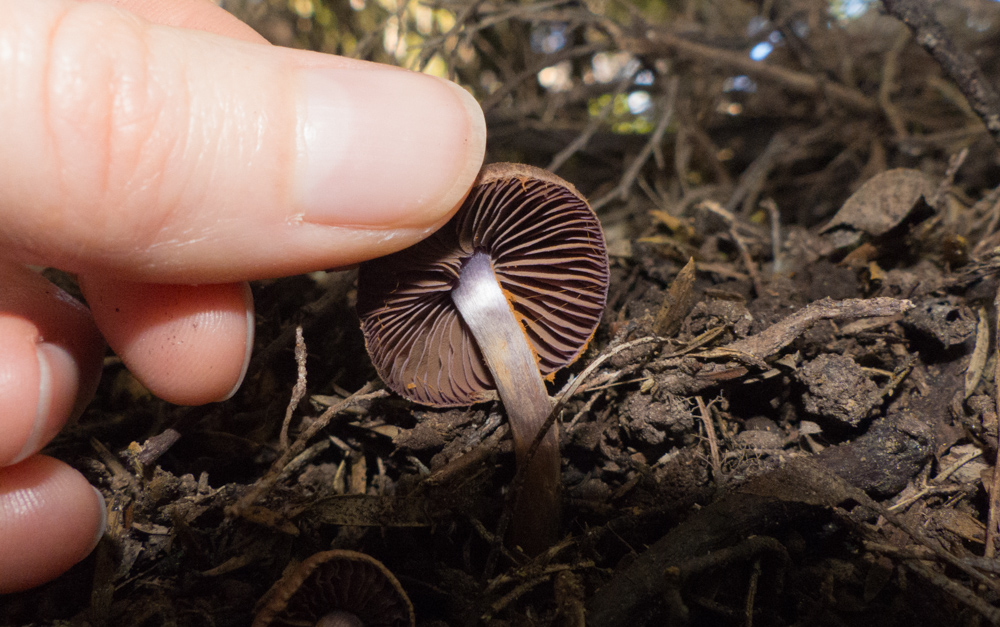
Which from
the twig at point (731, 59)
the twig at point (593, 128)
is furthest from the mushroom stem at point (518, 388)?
the twig at point (731, 59)

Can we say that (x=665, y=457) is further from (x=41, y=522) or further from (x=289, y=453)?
(x=41, y=522)

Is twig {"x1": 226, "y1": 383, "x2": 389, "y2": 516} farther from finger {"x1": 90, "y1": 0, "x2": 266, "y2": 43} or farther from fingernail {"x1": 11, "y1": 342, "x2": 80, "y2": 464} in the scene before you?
finger {"x1": 90, "y1": 0, "x2": 266, "y2": 43}

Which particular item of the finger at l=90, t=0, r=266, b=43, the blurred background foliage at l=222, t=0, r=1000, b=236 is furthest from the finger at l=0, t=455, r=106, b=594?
the blurred background foliage at l=222, t=0, r=1000, b=236

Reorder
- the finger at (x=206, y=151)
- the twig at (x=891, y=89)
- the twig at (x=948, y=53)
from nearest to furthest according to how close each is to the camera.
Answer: the finger at (x=206, y=151), the twig at (x=948, y=53), the twig at (x=891, y=89)

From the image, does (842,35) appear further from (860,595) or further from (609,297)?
(860,595)

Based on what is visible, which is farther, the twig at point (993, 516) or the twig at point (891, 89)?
the twig at point (891, 89)

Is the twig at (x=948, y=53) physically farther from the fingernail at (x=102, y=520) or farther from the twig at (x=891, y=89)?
the fingernail at (x=102, y=520)
